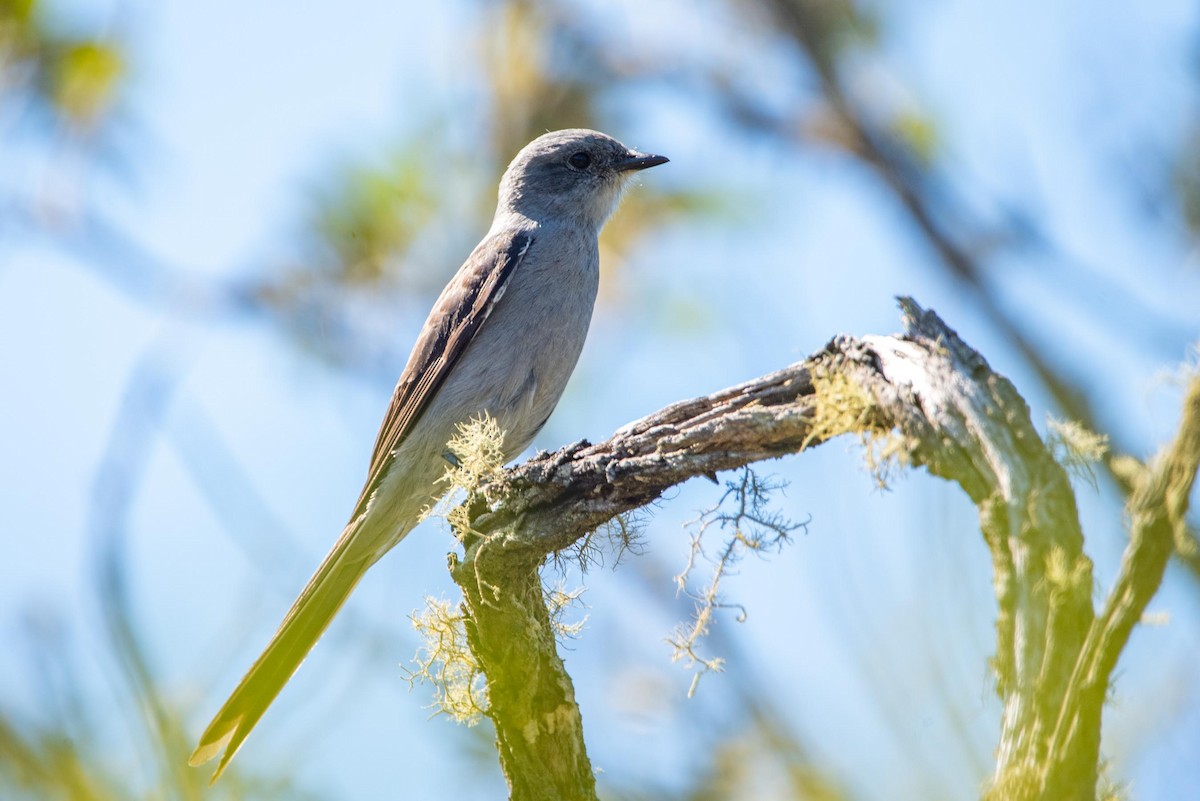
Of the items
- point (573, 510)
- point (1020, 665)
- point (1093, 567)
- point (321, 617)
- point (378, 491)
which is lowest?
point (1020, 665)

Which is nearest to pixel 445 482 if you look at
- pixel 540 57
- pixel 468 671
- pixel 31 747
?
pixel 468 671

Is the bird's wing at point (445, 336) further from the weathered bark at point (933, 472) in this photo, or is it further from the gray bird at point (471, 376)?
the weathered bark at point (933, 472)

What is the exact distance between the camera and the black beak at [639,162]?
20.8 feet

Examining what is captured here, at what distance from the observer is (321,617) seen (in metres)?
4.90

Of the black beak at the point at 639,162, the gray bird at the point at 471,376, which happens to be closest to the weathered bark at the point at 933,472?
the gray bird at the point at 471,376

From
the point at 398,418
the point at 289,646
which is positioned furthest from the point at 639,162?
the point at 289,646

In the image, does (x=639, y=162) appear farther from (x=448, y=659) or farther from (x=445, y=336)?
(x=448, y=659)

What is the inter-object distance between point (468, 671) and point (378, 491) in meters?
1.83

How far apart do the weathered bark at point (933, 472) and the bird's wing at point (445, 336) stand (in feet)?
5.41

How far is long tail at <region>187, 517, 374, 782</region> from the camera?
13.3 ft

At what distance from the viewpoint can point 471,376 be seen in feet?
17.1

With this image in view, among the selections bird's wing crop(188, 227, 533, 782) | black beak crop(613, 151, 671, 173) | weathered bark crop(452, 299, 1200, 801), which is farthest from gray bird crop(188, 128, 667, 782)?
weathered bark crop(452, 299, 1200, 801)

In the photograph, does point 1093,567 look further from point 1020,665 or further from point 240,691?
point 240,691

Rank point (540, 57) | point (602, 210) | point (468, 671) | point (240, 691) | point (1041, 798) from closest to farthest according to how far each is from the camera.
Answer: point (1041, 798) < point (468, 671) < point (240, 691) < point (602, 210) < point (540, 57)
